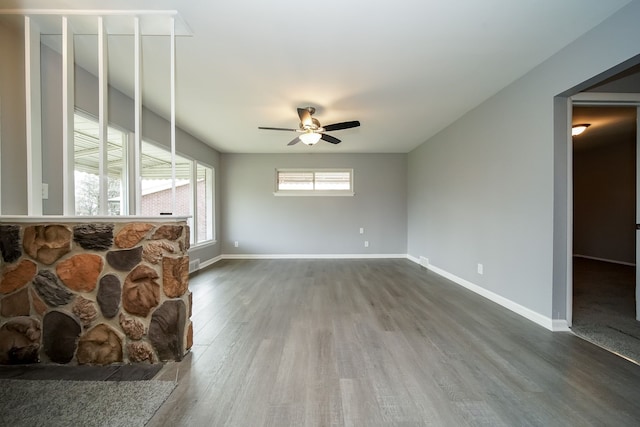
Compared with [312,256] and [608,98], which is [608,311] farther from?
[312,256]

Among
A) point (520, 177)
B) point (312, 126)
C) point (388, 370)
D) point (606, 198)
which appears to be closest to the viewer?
point (388, 370)

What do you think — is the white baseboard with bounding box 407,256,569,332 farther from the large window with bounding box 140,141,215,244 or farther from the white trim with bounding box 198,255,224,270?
the white trim with bounding box 198,255,224,270

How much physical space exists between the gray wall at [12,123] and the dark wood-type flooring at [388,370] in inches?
68.3

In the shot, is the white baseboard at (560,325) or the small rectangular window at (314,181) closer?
the white baseboard at (560,325)

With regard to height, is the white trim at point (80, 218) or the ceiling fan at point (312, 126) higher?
the ceiling fan at point (312, 126)

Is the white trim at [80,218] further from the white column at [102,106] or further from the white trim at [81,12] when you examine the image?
the white trim at [81,12]

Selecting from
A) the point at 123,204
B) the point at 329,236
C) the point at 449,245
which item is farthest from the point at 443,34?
the point at 329,236

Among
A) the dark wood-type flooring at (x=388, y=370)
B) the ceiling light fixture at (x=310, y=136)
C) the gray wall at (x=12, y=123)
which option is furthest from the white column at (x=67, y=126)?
the ceiling light fixture at (x=310, y=136)

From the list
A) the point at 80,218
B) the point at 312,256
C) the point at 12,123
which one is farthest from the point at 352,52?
the point at 312,256

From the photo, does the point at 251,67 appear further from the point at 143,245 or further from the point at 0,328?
the point at 0,328

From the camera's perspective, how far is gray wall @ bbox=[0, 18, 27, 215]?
6.22 feet

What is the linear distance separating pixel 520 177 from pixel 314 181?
13.2ft

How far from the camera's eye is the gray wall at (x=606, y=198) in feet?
16.9

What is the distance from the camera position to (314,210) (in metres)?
5.91
